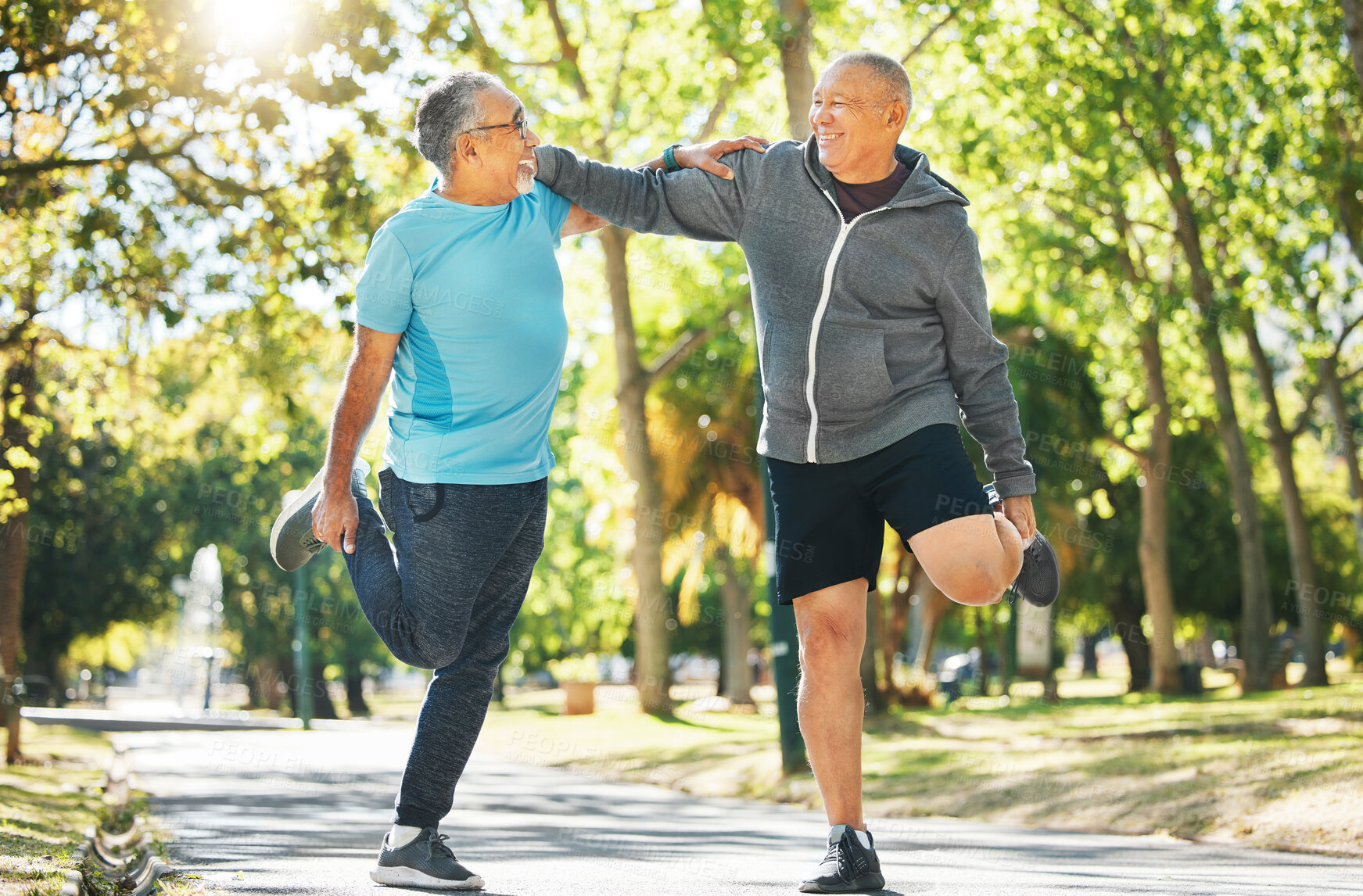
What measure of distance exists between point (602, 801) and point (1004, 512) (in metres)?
6.77

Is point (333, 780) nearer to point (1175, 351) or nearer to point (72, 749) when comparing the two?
point (72, 749)

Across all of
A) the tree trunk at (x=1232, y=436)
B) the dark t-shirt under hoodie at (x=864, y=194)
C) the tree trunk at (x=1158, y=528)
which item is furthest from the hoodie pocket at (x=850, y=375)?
the tree trunk at (x=1158, y=528)

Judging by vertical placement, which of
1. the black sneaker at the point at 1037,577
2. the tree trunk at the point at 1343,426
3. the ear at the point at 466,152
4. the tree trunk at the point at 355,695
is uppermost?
the tree trunk at the point at 1343,426

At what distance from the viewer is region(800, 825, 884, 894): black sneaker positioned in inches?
148

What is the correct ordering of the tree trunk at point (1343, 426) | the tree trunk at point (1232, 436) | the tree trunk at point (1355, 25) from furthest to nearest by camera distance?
the tree trunk at point (1343, 426) → the tree trunk at point (1232, 436) → the tree trunk at point (1355, 25)

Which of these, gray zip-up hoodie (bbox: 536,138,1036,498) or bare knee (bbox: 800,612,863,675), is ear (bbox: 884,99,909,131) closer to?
gray zip-up hoodie (bbox: 536,138,1036,498)

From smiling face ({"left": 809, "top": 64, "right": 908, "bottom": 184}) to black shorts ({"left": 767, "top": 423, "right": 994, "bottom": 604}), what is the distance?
83cm

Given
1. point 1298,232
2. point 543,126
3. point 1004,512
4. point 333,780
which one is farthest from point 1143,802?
point 1298,232

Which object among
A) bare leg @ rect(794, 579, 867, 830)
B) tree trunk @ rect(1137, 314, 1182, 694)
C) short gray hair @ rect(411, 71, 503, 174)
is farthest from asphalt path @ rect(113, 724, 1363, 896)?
tree trunk @ rect(1137, 314, 1182, 694)

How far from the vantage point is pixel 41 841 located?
220 inches

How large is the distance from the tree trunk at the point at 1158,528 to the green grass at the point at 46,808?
735 inches

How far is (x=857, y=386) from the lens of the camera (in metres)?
3.82

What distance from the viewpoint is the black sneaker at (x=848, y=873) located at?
3756 mm

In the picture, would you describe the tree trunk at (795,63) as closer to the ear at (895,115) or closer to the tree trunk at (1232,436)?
the tree trunk at (1232,436)
